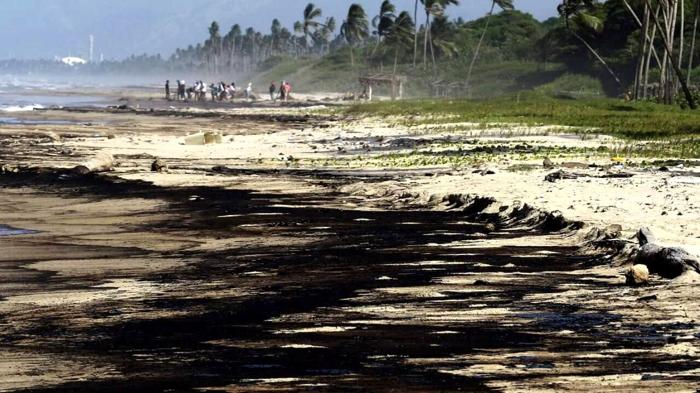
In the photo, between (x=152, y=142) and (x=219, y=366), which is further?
(x=152, y=142)

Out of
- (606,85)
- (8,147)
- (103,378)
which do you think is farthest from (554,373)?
(606,85)

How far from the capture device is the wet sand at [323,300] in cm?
742

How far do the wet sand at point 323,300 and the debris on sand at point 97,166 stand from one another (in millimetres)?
4518

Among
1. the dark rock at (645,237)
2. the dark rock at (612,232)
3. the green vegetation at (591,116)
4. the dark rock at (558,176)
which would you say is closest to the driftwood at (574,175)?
the dark rock at (558,176)

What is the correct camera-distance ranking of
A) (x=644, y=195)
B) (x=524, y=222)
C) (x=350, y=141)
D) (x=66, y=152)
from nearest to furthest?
(x=524, y=222), (x=644, y=195), (x=66, y=152), (x=350, y=141)

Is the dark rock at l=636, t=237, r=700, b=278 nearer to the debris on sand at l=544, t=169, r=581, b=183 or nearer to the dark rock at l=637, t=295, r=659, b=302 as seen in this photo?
the dark rock at l=637, t=295, r=659, b=302

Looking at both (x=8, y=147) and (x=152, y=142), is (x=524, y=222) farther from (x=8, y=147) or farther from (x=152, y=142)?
(x=152, y=142)

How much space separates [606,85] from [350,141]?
50341 millimetres

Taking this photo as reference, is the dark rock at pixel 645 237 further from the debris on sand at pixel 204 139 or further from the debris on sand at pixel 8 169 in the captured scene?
the debris on sand at pixel 204 139

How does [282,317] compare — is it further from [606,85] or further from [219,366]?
[606,85]

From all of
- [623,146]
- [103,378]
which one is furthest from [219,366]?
[623,146]

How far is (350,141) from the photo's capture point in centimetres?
3569

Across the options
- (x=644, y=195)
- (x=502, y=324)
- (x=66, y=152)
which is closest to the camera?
(x=502, y=324)

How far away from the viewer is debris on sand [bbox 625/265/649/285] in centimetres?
1013
